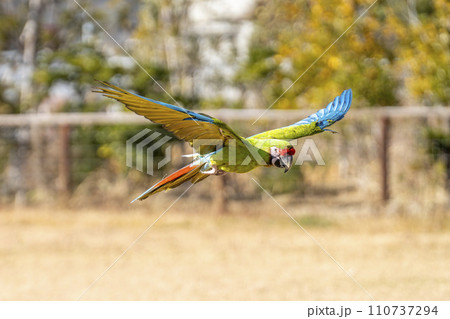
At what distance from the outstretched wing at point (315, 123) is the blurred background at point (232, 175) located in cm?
497

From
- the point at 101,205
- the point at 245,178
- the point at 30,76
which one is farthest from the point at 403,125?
the point at 30,76

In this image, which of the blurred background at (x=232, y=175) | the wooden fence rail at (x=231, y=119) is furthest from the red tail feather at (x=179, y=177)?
the wooden fence rail at (x=231, y=119)

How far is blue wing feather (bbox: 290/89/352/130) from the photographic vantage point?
4.22 ft

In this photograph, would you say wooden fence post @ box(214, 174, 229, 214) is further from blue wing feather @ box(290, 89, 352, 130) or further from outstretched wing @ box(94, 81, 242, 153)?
outstretched wing @ box(94, 81, 242, 153)

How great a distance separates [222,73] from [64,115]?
337cm

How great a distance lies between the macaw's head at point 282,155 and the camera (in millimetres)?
1048

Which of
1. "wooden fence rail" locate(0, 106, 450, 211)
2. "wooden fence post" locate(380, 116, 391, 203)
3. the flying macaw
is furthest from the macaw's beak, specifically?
"wooden fence post" locate(380, 116, 391, 203)

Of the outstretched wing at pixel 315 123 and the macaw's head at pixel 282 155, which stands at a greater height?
the outstretched wing at pixel 315 123

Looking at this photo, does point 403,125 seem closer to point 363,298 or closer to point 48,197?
point 363,298

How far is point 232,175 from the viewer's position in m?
10.4

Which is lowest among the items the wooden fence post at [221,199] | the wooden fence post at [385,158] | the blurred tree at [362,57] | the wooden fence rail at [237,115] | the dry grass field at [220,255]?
the dry grass field at [220,255]

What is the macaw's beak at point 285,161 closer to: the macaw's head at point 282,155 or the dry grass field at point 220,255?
the macaw's head at point 282,155

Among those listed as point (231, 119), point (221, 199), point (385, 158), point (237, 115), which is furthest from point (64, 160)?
point (385, 158)

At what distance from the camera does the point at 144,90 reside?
11070mm
